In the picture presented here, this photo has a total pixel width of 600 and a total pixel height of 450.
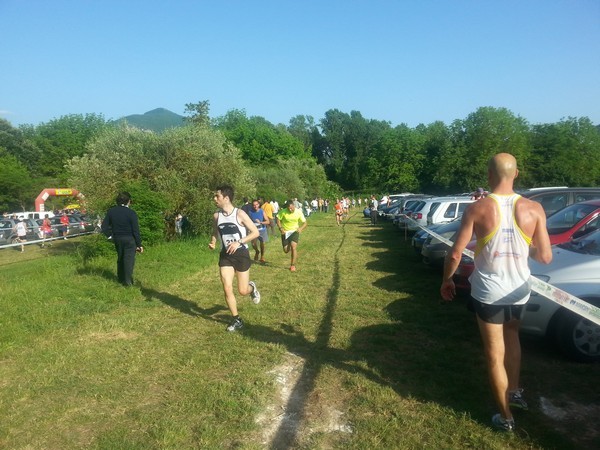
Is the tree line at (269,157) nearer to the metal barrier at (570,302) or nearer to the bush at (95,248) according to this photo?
the bush at (95,248)

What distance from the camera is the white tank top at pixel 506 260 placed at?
352 cm

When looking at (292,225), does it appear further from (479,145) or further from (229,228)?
(479,145)

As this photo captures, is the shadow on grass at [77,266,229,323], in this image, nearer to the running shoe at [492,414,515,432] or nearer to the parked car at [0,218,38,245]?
the running shoe at [492,414,515,432]

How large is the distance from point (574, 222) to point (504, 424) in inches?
189

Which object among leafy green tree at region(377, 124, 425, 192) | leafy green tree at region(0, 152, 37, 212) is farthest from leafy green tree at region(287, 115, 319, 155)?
leafy green tree at region(0, 152, 37, 212)

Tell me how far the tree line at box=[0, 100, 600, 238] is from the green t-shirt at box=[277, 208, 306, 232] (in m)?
3.89

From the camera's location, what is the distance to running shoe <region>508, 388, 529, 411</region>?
396cm

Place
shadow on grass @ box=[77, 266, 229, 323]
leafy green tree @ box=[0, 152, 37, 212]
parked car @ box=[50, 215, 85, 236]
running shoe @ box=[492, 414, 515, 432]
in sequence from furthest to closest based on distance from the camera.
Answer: leafy green tree @ box=[0, 152, 37, 212] < parked car @ box=[50, 215, 85, 236] < shadow on grass @ box=[77, 266, 229, 323] < running shoe @ box=[492, 414, 515, 432]

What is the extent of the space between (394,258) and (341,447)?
988 centimetres

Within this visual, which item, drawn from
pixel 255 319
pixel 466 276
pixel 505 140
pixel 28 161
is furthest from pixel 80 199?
pixel 505 140

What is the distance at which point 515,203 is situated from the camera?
11.6 ft

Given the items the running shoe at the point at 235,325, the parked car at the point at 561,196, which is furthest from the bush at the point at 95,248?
the parked car at the point at 561,196

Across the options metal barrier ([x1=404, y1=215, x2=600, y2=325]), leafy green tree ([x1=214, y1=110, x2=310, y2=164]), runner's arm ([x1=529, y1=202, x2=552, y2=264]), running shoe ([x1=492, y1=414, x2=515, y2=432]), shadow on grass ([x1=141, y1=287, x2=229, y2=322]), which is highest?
leafy green tree ([x1=214, y1=110, x2=310, y2=164])

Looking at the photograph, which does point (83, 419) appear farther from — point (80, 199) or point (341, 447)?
point (80, 199)
